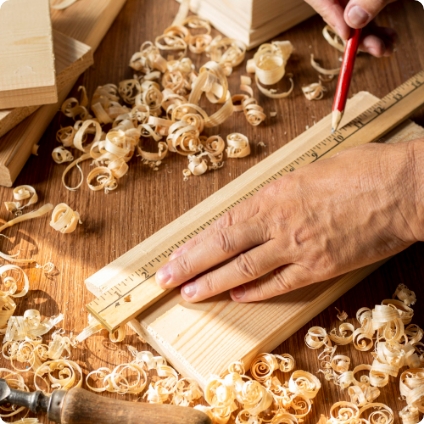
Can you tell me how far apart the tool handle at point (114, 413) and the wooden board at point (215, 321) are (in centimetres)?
14

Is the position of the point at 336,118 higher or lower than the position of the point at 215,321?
higher

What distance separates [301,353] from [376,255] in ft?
1.08

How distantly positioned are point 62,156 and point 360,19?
102 centimetres

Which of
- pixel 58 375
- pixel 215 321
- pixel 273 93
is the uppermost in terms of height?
pixel 273 93

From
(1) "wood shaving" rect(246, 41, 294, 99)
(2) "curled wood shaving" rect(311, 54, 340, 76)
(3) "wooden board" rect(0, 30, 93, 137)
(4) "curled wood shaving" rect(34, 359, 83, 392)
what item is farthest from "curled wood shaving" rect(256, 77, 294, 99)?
(4) "curled wood shaving" rect(34, 359, 83, 392)

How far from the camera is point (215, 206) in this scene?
73.0 inches

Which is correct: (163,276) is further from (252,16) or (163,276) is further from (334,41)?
(334,41)

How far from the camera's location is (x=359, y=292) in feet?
5.80

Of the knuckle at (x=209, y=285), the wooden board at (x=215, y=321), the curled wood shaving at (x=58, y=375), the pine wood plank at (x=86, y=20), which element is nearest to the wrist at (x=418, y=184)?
the wooden board at (x=215, y=321)

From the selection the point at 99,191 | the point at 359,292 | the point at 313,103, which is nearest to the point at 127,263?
the point at 99,191

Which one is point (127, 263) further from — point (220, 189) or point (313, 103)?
point (313, 103)

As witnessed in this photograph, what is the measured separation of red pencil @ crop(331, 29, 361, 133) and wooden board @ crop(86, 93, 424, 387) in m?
0.51

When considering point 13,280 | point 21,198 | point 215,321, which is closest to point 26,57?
point 21,198

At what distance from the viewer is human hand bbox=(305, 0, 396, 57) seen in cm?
178
